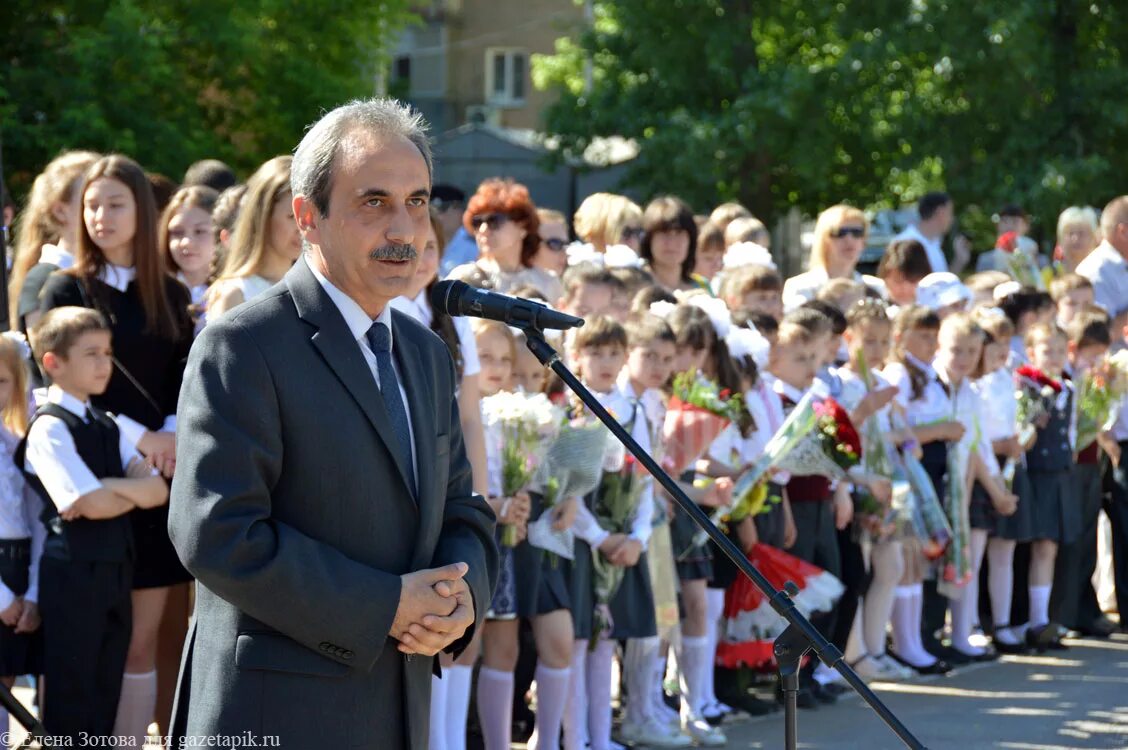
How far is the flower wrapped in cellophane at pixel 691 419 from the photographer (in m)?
7.07

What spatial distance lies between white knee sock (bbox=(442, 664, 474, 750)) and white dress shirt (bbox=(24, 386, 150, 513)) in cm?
150

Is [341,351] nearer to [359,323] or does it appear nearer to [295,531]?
[359,323]

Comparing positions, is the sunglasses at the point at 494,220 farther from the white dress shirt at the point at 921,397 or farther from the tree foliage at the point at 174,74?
the tree foliage at the point at 174,74

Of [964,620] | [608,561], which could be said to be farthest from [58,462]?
[964,620]

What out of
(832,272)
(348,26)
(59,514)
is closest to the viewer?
(59,514)

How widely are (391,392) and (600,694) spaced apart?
3.75 meters

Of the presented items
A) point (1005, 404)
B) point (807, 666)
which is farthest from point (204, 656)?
point (1005, 404)

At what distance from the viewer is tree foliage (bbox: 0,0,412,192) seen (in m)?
21.7

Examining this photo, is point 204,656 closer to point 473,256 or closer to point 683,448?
point 683,448

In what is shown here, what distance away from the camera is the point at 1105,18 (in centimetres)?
2234

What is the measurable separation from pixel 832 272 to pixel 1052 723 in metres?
3.39

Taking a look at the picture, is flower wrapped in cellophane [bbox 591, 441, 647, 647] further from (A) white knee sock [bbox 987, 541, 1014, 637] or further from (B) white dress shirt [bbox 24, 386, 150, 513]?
(A) white knee sock [bbox 987, 541, 1014, 637]

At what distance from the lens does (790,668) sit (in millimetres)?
3775

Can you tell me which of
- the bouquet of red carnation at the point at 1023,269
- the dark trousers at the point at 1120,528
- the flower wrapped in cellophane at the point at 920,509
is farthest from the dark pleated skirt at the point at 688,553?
the bouquet of red carnation at the point at 1023,269
